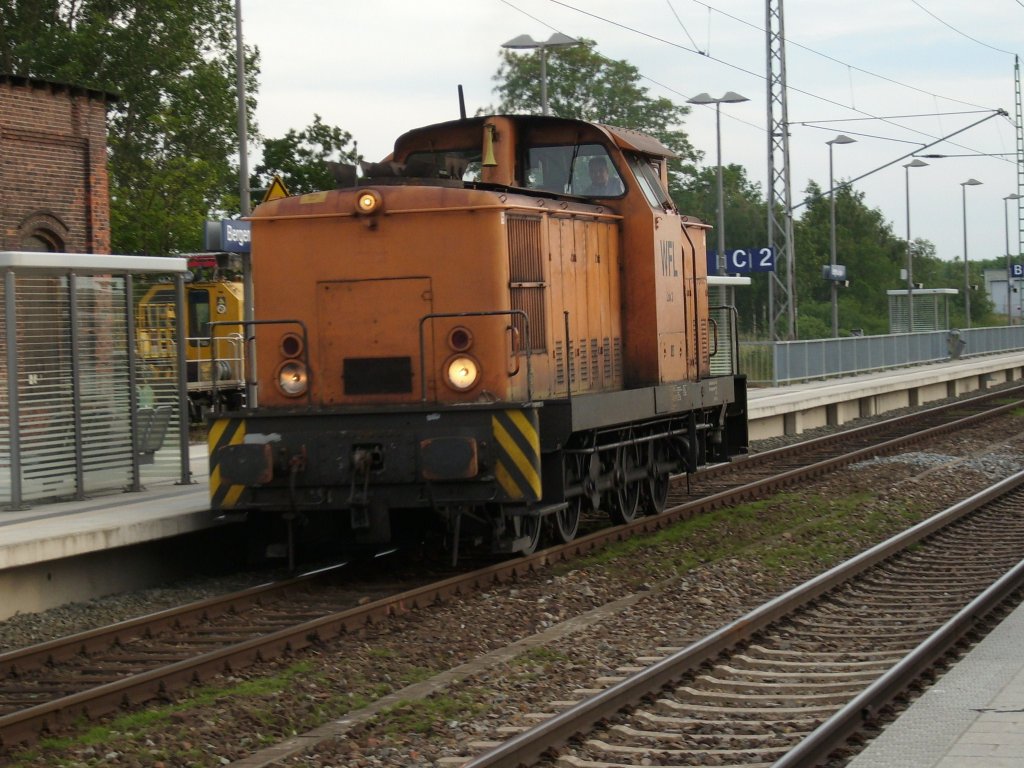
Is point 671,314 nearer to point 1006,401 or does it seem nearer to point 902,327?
point 1006,401

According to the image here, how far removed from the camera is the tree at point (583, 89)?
76750 millimetres

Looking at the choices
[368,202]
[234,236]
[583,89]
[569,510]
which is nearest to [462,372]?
[368,202]

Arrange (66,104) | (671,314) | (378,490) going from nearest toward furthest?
(378,490) < (671,314) < (66,104)

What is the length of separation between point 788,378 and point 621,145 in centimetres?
2115

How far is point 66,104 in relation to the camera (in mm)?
24266

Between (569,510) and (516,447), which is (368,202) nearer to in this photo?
(516,447)

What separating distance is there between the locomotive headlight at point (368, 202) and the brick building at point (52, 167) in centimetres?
1351

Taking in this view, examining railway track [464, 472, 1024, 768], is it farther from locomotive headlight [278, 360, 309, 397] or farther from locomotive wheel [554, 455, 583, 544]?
locomotive headlight [278, 360, 309, 397]

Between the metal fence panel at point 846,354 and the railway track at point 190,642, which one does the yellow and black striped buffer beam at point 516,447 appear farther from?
the metal fence panel at point 846,354

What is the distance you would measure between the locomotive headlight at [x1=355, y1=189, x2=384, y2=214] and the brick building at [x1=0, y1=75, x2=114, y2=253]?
13.5 metres

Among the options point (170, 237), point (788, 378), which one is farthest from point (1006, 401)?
point (170, 237)

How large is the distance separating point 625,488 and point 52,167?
14411mm

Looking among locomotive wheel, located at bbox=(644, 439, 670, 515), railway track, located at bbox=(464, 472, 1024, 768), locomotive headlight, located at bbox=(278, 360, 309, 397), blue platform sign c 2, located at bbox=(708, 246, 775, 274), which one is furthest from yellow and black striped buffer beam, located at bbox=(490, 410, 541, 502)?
blue platform sign c 2, located at bbox=(708, 246, 775, 274)

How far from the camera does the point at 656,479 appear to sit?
47.7 feet
